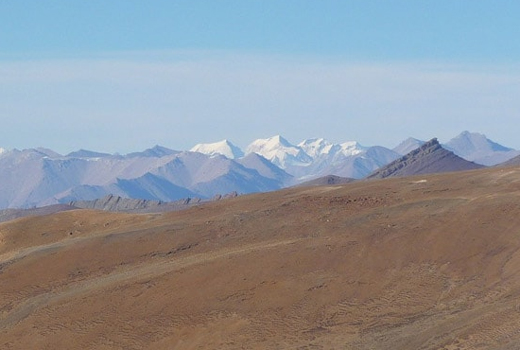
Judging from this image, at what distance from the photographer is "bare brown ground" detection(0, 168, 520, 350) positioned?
53.2m

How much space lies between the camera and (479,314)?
51.5 m

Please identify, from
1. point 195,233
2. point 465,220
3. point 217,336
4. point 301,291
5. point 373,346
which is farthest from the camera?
point 195,233

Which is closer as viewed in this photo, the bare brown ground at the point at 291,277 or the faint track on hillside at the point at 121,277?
the bare brown ground at the point at 291,277

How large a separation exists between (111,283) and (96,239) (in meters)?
11.2

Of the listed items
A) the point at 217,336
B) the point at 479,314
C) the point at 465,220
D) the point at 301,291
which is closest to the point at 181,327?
the point at 217,336

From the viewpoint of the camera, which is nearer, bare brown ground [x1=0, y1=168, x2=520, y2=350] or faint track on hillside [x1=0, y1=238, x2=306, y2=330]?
bare brown ground [x1=0, y1=168, x2=520, y2=350]

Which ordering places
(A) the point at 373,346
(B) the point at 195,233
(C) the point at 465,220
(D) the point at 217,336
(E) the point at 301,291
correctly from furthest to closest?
(B) the point at 195,233, (C) the point at 465,220, (E) the point at 301,291, (D) the point at 217,336, (A) the point at 373,346

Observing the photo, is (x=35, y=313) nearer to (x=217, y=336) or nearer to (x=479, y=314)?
(x=217, y=336)

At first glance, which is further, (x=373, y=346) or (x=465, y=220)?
(x=465, y=220)

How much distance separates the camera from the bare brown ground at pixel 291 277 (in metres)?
53.2

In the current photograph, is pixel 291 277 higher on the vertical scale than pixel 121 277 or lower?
lower

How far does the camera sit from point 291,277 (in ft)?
199

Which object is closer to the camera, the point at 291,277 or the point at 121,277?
the point at 291,277

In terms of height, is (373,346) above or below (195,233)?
below
